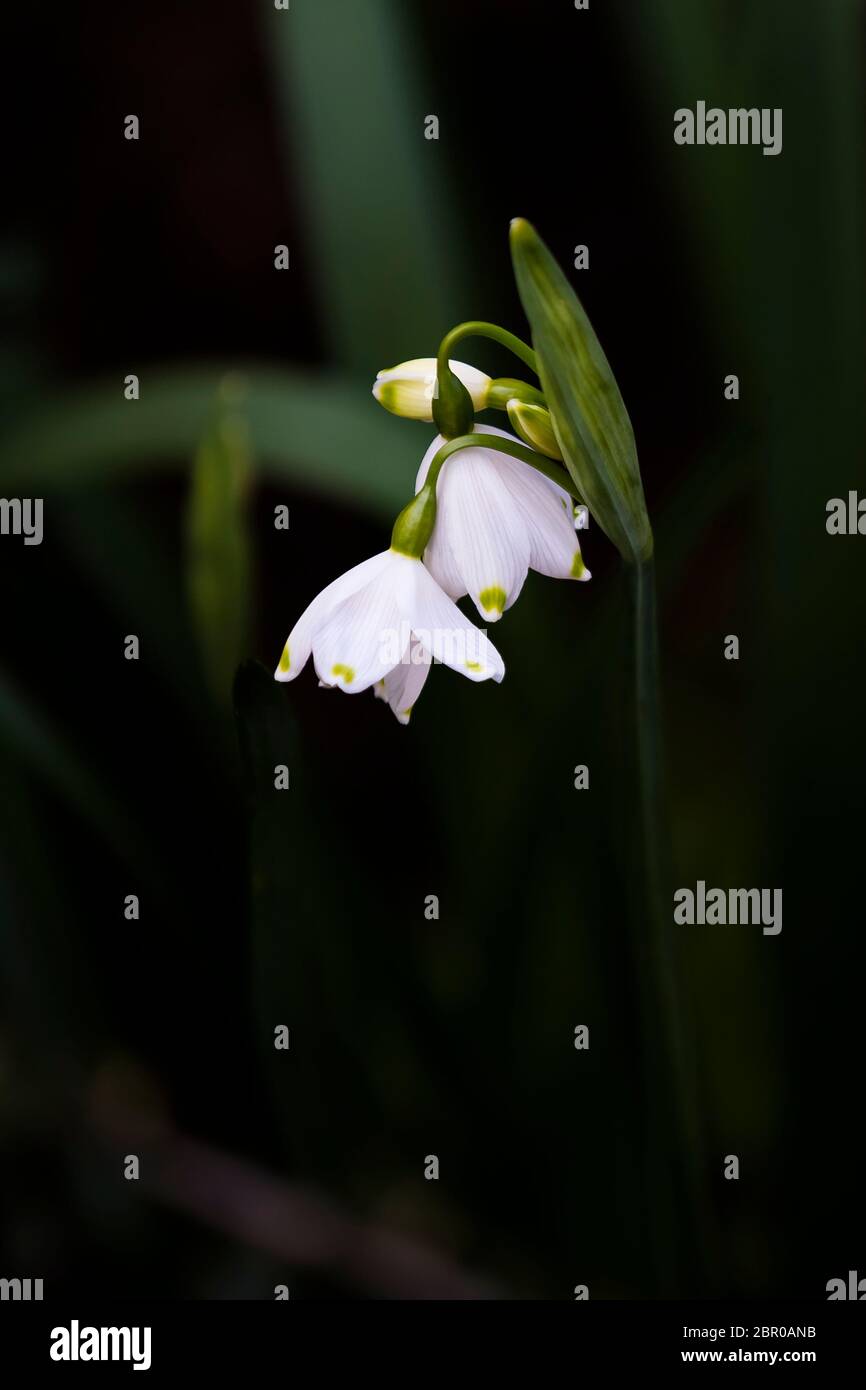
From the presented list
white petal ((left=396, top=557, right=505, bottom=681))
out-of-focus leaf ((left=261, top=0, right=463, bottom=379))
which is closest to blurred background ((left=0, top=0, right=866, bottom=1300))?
out-of-focus leaf ((left=261, top=0, right=463, bottom=379))

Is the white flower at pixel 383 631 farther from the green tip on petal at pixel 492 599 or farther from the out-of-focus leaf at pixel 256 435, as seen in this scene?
the out-of-focus leaf at pixel 256 435

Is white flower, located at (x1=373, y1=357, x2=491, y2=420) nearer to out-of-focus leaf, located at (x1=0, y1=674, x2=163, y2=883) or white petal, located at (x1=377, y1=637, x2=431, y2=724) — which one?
white petal, located at (x1=377, y1=637, x2=431, y2=724)

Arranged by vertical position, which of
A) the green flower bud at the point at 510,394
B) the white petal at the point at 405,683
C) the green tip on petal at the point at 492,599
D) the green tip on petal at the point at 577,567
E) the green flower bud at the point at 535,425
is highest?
the green flower bud at the point at 510,394

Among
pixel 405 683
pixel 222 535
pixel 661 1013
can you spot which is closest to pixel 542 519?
pixel 405 683

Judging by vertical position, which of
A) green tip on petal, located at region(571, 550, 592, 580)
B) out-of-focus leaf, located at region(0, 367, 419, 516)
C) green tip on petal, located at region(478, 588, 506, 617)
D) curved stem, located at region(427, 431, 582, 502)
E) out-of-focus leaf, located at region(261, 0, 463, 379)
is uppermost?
out-of-focus leaf, located at region(261, 0, 463, 379)

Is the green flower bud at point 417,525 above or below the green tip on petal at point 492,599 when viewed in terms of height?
above

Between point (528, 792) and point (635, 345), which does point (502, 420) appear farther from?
point (635, 345)

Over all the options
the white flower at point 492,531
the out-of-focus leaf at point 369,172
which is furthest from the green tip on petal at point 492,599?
the out-of-focus leaf at point 369,172
